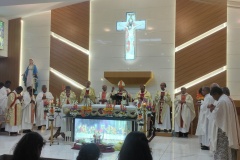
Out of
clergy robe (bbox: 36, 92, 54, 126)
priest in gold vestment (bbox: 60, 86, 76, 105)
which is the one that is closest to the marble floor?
priest in gold vestment (bbox: 60, 86, 76, 105)

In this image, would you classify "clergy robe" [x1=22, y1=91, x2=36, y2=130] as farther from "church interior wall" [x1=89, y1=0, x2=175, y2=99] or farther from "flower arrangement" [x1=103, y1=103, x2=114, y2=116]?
"flower arrangement" [x1=103, y1=103, x2=114, y2=116]

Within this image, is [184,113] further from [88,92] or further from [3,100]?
[3,100]

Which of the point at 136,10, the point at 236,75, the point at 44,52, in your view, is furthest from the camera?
the point at 44,52

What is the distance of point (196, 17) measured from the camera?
11.1 metres

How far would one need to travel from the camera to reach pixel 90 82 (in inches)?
469

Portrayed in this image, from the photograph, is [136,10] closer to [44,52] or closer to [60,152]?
[44,52]

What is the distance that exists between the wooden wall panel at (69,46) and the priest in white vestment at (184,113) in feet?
12.5

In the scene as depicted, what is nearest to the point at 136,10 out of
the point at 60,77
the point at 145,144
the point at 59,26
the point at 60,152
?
the point at 59,26

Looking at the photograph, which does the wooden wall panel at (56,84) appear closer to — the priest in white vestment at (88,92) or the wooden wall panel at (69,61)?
the wooden wall panel at (69,61)

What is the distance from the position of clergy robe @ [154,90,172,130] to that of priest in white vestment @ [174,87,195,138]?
12.7 inches

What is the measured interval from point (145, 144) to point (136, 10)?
9.84 meters

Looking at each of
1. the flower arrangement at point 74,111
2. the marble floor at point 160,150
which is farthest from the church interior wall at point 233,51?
the flower arrangement at point 74,111

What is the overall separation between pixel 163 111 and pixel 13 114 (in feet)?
16.2

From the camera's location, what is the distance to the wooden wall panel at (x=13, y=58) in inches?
497
